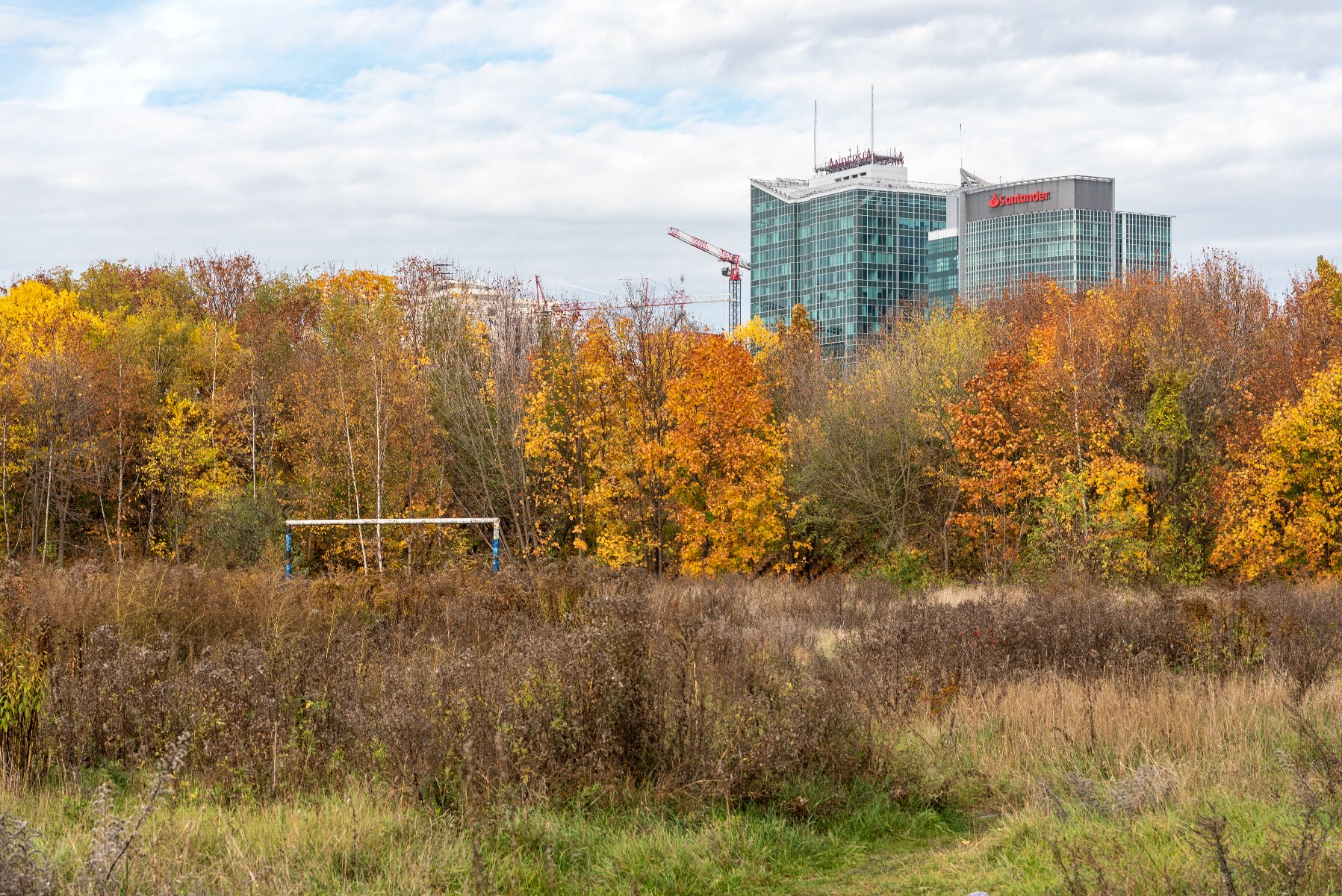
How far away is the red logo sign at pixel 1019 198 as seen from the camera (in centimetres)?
15938

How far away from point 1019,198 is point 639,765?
539 ft

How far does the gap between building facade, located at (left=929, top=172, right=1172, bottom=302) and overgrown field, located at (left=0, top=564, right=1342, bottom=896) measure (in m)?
151

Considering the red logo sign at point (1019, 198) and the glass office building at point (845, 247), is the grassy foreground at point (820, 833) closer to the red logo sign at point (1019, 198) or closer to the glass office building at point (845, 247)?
the glass office building at point (845, 247)

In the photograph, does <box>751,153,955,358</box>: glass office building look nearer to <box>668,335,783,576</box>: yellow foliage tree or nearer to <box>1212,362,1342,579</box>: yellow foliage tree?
<box>668,335,783,576</box>: yellow foliage tree

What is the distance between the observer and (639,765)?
7.18 metres

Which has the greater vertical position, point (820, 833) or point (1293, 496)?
point (1293, 496)

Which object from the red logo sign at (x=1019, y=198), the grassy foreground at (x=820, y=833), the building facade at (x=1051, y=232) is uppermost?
the red logo sign at (x=1019, y=198)

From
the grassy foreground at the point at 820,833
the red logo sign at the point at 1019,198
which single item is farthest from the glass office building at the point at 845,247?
the grassy foreground at the point at 820,833

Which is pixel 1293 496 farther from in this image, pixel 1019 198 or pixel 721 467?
pixel 1019 198

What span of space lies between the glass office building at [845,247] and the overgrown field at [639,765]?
153679mm

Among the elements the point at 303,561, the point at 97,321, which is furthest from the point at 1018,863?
the point at 97,321

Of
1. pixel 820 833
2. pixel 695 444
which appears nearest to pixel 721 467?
pixel 695 444

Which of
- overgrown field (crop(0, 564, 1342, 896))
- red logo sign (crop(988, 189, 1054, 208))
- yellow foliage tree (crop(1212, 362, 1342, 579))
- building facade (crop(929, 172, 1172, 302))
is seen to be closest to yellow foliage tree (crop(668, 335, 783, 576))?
yellow foliage tree (crop(1212, 362, 1342, 579))

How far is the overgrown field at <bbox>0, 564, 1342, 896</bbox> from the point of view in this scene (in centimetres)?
559
